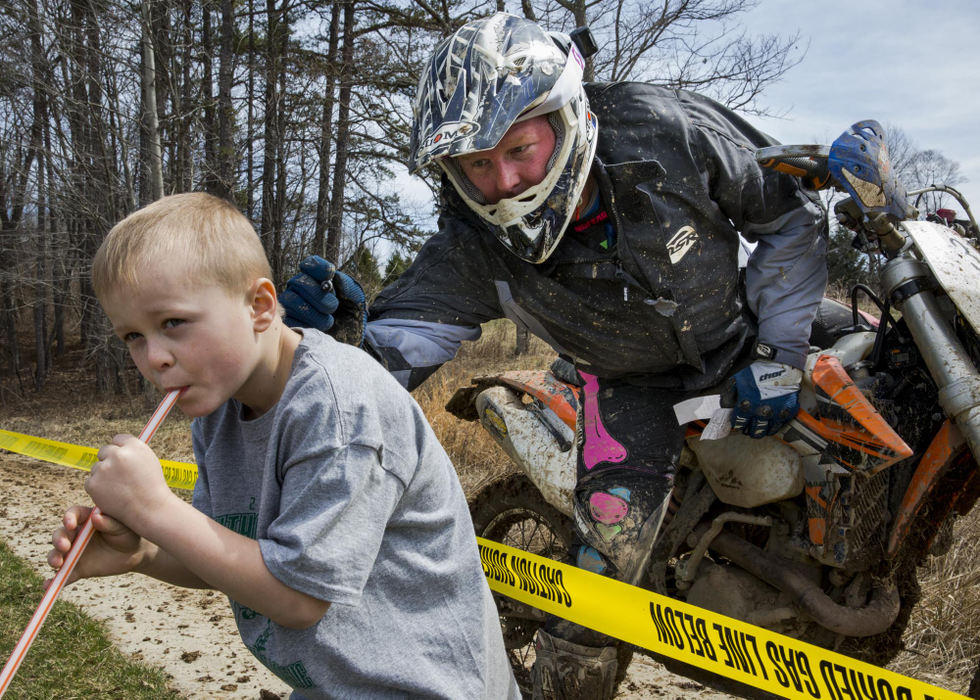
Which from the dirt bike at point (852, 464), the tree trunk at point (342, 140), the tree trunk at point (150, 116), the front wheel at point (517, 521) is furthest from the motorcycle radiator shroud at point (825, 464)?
the tree trunk at point (342, 140)

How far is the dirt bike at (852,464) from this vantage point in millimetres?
2227

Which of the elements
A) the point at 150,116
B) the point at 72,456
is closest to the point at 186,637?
the point at 72,456

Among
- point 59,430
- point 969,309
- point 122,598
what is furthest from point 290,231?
point 969,309

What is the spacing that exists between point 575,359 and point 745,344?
579mm

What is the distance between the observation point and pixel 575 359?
9.20 feet

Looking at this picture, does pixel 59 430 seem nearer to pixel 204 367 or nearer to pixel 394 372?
pixel 394 372

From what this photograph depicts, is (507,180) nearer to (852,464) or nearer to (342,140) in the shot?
(852,464)

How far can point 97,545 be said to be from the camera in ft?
4.38

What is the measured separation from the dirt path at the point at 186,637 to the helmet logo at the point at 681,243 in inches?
71.0

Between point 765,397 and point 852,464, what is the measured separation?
0.31m

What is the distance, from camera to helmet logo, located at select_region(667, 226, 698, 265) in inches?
98.1

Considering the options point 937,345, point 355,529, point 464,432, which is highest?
point 937,345

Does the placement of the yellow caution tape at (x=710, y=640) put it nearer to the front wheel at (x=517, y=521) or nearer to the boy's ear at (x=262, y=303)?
the front wheel at (x=517, y=521)

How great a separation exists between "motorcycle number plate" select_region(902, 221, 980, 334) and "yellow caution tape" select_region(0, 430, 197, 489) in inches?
123
